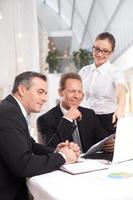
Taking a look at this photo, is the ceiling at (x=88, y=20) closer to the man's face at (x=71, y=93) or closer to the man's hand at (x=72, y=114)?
the man's face at (x=71, y=93)

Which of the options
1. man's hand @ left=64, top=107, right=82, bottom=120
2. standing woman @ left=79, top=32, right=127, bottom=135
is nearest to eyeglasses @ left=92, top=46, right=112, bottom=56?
standing woman @ left=79, top=32, right=127, bottom=135

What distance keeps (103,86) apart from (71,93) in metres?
0.37

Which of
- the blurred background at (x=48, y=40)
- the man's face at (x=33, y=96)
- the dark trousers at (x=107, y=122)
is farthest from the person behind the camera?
the blurred background at (x=48, y=40)

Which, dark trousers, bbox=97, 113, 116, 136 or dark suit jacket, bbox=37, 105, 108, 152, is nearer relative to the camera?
dark suit jacket, bbox=37, 105, 108, 152

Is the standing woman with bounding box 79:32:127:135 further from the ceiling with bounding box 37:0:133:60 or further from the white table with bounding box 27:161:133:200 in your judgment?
the ceiling with bounding box 37:0:133:60

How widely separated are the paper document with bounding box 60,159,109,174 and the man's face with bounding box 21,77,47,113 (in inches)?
14.6

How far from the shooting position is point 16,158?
1.57 meters

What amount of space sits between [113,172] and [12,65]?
3359 mm

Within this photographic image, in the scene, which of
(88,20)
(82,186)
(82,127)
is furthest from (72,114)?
(88,20)

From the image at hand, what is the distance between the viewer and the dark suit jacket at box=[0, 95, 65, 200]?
1.58m

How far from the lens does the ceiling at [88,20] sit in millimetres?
8727

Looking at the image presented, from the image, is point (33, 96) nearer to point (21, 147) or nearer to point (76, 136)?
point (21, 147)

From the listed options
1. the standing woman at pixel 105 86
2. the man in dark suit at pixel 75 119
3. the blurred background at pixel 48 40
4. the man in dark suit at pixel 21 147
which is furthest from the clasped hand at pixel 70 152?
the blurred background at pixel 48 40

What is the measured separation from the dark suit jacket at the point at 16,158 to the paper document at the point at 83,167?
1.9 inches
